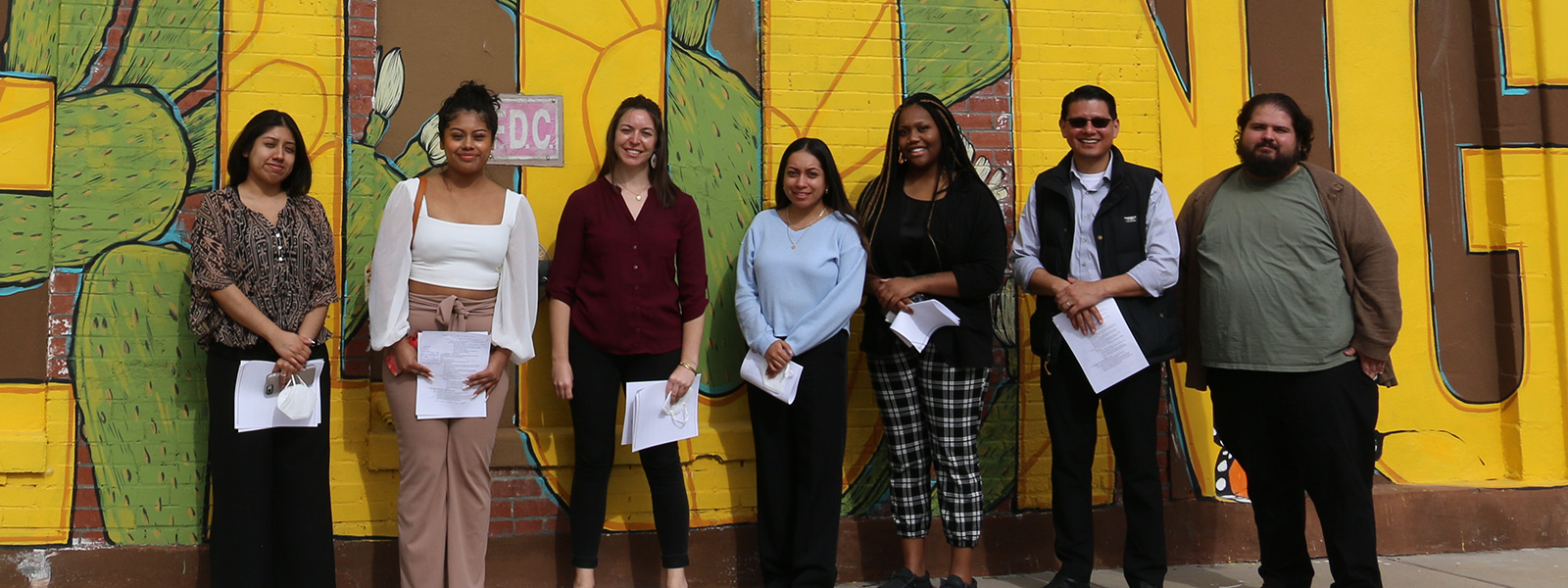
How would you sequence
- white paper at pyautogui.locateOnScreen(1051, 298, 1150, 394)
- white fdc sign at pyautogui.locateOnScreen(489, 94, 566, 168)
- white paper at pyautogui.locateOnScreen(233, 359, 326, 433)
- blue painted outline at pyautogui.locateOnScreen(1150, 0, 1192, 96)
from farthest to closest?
1. blue painted outline at pyautogui.locateOnScreen(1150, 0, 1192, 96)
2. white fdc sign at pyautogui.locateOnScreen(489, 94, 566, 168)
3. white paper at pyautogui.locateOnScreen(1051, 298, 1150, 394)
4. white paper at pyautogui.locateOnScreen(233, 359, 326, 433)

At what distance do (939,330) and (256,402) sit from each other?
8.28 ft

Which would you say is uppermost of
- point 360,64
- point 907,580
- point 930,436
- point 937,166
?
point 360,64

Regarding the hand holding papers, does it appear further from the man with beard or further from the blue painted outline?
the blue painted outline

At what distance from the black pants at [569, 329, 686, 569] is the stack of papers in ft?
0.19

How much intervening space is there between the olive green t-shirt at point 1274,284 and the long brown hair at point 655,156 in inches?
83.8

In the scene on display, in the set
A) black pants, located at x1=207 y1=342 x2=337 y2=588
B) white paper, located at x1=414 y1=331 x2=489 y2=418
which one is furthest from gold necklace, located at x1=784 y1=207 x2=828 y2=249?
black pants, located at x1=207 y1=342 x2=337 y2=588

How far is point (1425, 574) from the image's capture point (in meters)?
4.57

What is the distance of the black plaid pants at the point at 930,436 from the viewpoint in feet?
13.5

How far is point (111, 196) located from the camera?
4.19m

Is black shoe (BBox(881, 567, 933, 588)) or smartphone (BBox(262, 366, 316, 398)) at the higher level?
smartphone (BBox(262, 366, 316, 398))

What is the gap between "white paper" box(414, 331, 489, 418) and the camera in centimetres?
372

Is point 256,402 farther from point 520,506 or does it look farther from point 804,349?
point 804,349

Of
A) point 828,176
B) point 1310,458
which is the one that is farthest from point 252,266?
point 1310,458

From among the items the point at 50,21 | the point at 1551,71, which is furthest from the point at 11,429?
the point at 1551,71
